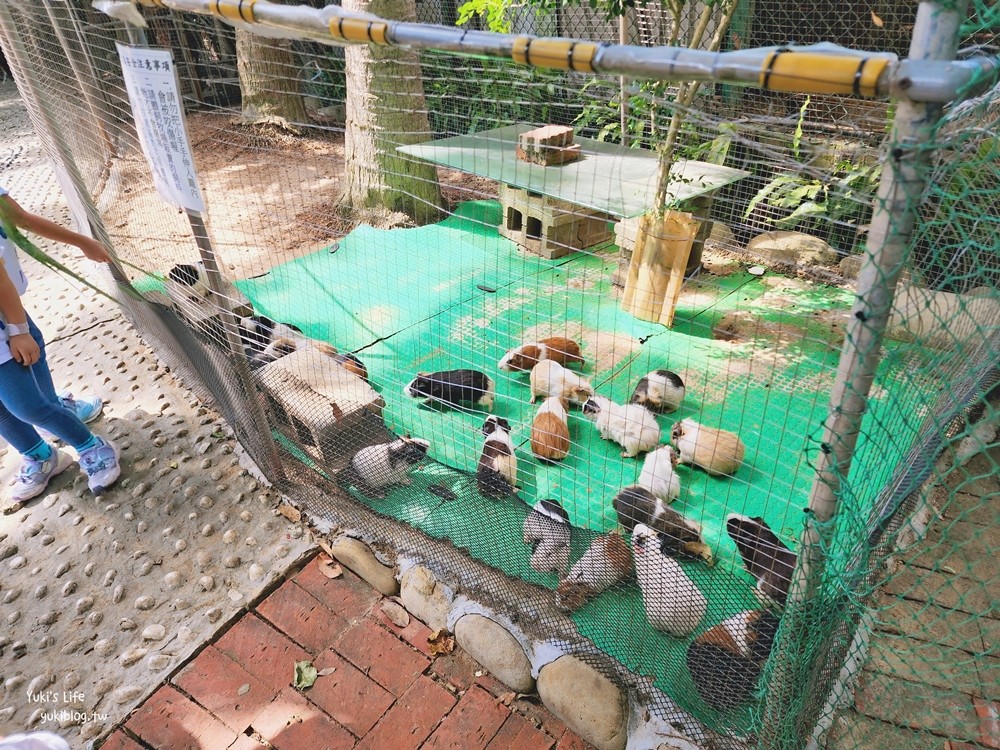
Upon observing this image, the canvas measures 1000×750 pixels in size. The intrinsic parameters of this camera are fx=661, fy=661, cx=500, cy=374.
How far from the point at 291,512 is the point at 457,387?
3.78ft

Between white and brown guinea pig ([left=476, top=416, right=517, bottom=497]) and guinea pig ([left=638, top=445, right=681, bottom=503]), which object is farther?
guinea pig ([left=638, top=445, right=681, bottom=503])

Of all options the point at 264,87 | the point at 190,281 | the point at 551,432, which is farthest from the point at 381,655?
the point at 264,87

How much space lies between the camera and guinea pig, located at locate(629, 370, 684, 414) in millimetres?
3703

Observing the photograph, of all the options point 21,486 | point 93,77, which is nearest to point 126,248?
point 93,77

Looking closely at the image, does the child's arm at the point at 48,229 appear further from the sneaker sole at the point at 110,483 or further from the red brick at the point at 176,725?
the red brick at the point at 176,725

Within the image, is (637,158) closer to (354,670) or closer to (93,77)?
(93,77)

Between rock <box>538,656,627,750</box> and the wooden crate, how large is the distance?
383cm

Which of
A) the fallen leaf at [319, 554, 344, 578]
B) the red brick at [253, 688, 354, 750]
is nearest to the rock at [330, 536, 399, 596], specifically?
the fallen leaf at [319, 554, 344, 578]

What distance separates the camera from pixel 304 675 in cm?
249

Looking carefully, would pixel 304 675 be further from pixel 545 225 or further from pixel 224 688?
pixel 545 225

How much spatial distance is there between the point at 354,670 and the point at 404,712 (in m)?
0.27

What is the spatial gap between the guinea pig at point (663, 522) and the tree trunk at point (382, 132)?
4181 mm

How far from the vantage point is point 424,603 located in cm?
270

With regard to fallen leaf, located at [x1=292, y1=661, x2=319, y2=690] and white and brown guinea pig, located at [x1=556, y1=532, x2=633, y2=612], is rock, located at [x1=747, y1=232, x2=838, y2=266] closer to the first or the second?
white and brown guinea pig, located at [x1=556, y1=532, x2=633, y2=612]
